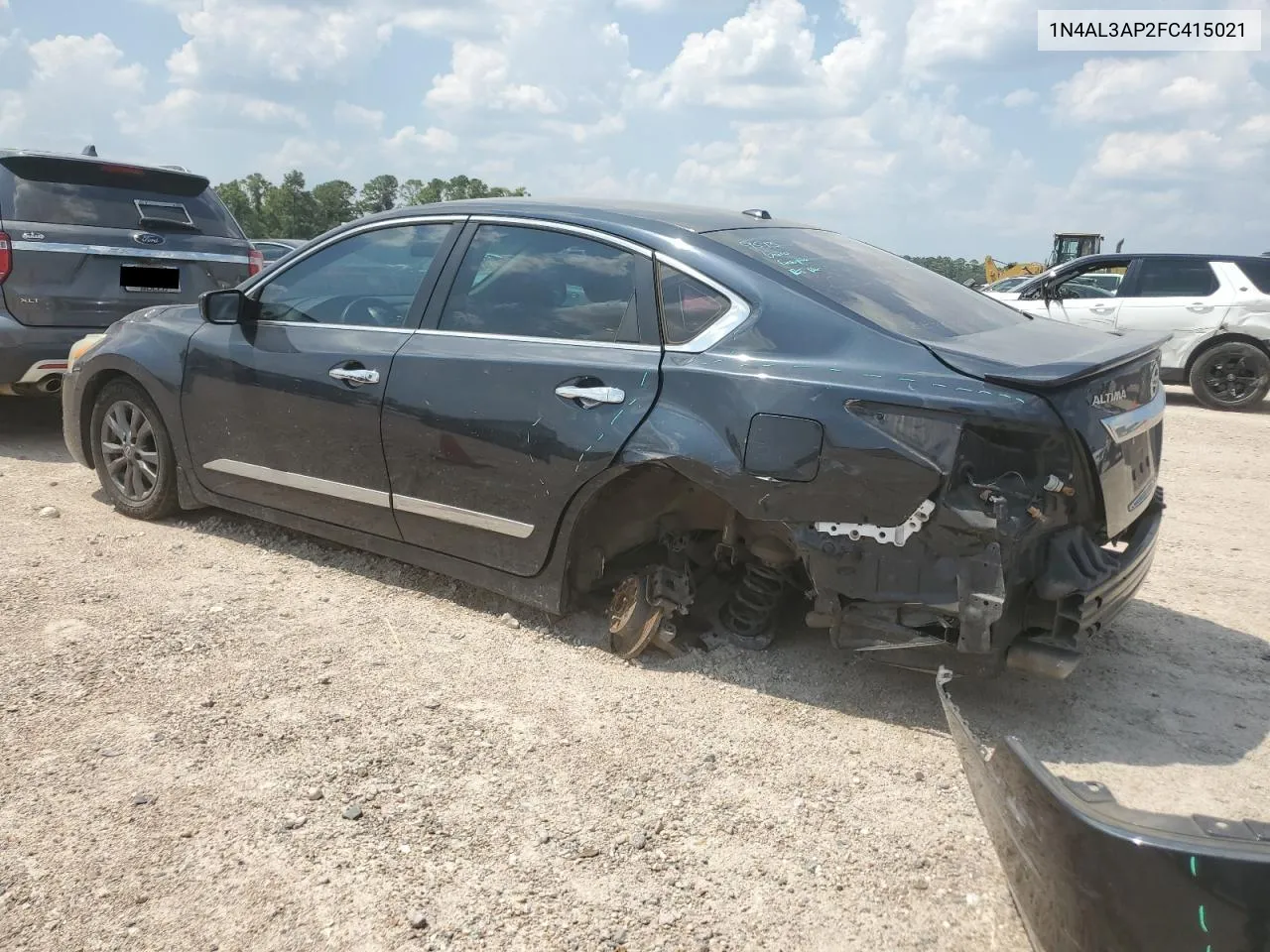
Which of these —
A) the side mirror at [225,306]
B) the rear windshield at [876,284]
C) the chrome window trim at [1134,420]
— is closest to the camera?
the chrome window trim at [1134,420]

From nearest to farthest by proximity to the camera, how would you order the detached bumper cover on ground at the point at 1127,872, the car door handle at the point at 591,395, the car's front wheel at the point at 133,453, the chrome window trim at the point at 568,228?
the detached bumper cover on ground at the point at 1127,872 < the car door handle at the point at 591,395 < the chrome window trim at the point at 568,228 < the car's front wheel at the point at 133,453

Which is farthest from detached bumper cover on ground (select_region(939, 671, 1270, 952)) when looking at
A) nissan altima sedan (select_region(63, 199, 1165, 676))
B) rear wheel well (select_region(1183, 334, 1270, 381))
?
rear wheel well (select_region(1183, 334, 1270, 381))

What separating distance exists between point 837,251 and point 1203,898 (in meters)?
2.74

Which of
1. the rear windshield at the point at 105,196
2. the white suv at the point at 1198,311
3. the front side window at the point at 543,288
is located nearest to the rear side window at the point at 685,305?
the front side window at the point at 543,288

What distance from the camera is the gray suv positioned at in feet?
Result: 20.9

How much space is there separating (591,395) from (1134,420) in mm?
1757

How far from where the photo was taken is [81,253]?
656cm

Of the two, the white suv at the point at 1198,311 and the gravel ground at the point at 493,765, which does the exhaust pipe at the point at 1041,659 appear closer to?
the gravel ground at the point at 493,765

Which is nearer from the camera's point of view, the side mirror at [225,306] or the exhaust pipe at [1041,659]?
the exhaust pipe at [1041,659]

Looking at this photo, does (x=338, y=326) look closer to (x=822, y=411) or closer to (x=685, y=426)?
(x=685, y=426)

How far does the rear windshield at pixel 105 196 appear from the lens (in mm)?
6480

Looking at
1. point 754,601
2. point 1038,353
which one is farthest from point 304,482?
point 1038,353

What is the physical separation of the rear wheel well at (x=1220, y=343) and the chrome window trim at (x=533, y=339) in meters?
9.58

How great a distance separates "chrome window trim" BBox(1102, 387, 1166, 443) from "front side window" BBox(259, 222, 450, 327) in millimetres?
2540
